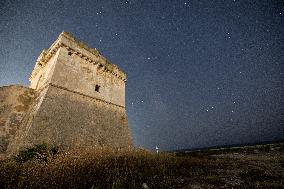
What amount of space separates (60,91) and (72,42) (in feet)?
13.2

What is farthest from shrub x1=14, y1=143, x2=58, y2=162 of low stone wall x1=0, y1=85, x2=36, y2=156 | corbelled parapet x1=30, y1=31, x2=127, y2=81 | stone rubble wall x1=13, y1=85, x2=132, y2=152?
corbelled parapet x1=30, y1=31, x2=127, y2=81

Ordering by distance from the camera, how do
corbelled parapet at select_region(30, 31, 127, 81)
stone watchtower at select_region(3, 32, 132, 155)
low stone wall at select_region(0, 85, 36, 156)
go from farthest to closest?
1. corbelled parapet at select_region(30, 31, 127, 81)
2. low stone wall at select_region(0, 85, 36, 156)
3. stone watchtower at select_region(3, 32, 132, 155)

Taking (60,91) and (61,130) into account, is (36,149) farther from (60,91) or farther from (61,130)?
(60,91)

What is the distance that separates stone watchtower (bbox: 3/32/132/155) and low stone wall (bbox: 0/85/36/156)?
0.32 m

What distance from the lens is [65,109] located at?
1123 cm

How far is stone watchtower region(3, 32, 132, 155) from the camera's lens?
32.6ft

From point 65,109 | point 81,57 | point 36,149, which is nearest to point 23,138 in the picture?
point 36,149

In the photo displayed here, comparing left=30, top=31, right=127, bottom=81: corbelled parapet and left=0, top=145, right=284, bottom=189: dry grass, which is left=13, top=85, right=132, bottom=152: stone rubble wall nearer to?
left=30, top=31, right=127, bottom=81: corbelled parapet

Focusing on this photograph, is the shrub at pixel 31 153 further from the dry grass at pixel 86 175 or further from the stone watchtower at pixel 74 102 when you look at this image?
the dry grass at pixel 86 175

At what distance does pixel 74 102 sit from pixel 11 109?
3.80 m

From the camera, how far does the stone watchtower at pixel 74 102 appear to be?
994 centimetres

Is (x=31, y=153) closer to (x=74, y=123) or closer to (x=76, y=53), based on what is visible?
(x=74, y=123)

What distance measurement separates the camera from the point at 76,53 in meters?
13.3

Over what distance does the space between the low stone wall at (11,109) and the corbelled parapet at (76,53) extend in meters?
3.01
